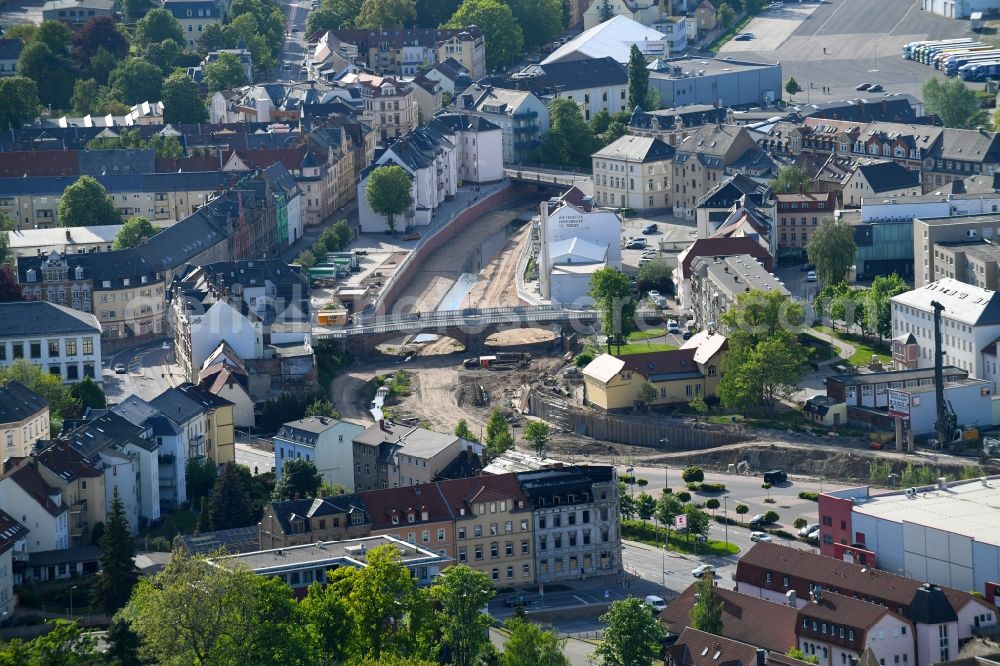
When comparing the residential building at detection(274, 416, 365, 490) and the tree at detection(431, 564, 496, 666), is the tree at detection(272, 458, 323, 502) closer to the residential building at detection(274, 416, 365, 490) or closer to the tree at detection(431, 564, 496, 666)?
the residential building at detection(274, 416, 365, 490)

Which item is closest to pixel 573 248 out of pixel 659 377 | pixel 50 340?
pixel 659 377

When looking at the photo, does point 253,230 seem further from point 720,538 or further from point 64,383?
point 720,538

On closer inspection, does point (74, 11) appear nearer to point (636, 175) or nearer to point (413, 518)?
point (636, 175)

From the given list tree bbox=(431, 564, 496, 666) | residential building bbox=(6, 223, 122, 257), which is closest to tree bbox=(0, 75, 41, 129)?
residential building bbox=(6, 223, 122, 257)

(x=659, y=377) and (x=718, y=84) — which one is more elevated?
(x=718, y=84)

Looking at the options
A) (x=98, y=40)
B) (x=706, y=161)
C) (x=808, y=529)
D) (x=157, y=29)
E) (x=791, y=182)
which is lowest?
(x=808, y=529)

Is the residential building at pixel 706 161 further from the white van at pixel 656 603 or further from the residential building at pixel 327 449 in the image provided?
the white van at pixel 656 603

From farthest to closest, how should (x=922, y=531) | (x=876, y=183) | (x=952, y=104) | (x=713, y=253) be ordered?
1. (x=952, y=104)
2. (x=876, y=183)
3. (x=713, y=253)
4. (x=922, y=531)
